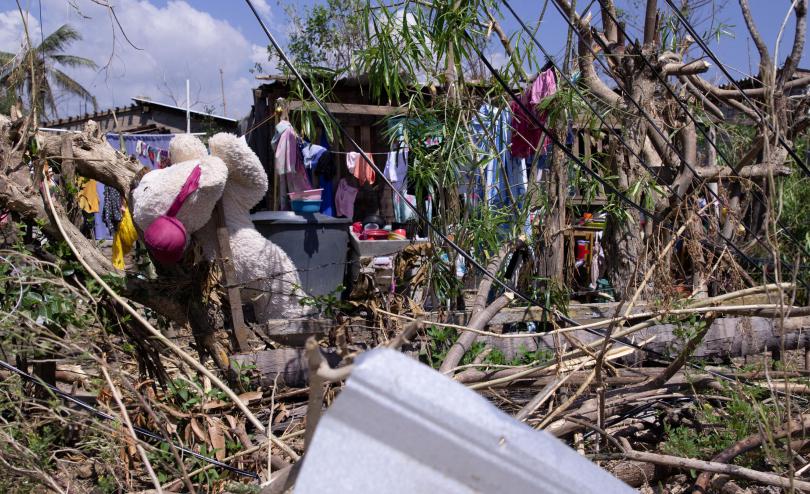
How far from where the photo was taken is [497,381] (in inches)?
110

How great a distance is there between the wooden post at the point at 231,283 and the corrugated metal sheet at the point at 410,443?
2.88 meters

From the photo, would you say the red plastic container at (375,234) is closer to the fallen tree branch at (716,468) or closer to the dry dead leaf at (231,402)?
the dry dead leaf at (231,402)

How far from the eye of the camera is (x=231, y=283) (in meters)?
3.71

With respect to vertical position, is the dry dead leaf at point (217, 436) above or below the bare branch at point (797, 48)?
below

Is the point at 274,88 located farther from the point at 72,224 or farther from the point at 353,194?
the point at 72,224

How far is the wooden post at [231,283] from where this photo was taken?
3.70 metres

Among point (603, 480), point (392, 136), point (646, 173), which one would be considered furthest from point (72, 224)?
point (646, 173)

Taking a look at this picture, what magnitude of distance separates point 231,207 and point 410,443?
3307 millimetres

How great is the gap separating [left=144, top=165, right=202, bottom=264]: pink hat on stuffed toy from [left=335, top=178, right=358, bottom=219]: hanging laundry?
5.55m

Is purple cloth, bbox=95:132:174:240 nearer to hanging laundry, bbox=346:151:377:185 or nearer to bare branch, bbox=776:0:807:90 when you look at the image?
hanging laundry, bbox=346:151:377:185

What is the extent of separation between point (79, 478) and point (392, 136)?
290 cm

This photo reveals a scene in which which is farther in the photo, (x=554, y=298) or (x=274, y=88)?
(x=274, y=88)

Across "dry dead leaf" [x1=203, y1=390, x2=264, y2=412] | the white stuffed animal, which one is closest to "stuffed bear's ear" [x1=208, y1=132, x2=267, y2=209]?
the white stuffed animal

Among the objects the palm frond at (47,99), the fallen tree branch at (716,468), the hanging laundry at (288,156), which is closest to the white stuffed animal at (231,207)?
the palm frond at (47,99)
